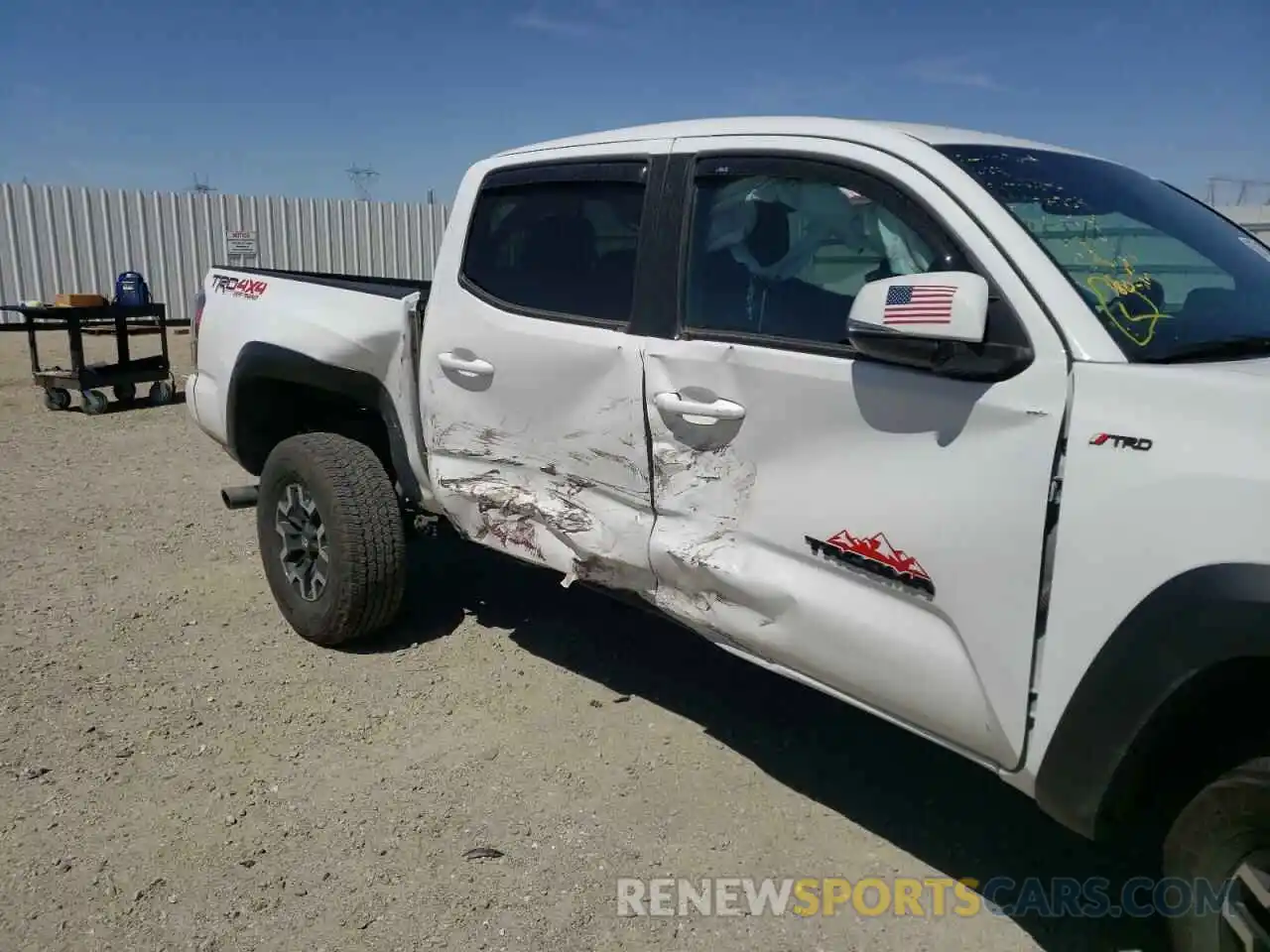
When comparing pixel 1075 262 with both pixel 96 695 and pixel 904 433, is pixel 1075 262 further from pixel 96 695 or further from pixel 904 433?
pixel 96 695

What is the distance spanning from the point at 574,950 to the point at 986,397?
171 centimetres

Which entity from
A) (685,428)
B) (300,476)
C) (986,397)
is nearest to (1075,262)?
(986,397)

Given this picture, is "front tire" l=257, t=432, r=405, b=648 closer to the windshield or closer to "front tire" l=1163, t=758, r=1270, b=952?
the windshield

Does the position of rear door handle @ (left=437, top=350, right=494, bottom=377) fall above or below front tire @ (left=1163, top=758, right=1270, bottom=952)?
above

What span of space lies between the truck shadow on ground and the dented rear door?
70 centimetres

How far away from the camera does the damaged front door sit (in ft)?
11.0

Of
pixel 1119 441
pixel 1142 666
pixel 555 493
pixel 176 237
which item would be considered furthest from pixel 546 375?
pixel 176 237

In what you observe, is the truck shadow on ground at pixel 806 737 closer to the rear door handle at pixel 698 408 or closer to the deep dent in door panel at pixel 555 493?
the deep dent in door panel at pixel 555 493

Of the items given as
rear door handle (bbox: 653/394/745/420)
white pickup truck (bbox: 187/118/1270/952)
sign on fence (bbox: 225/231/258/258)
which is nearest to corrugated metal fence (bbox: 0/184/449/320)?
sign on fence (bbox: 225/231/258/258)

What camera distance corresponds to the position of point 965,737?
2494 mm

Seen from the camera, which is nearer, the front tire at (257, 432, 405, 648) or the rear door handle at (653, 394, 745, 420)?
the rear door handle at (653, 394, 745, 420)

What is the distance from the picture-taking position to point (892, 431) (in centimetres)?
259

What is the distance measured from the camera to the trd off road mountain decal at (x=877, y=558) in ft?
8.30

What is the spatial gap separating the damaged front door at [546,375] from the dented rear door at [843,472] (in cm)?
17
